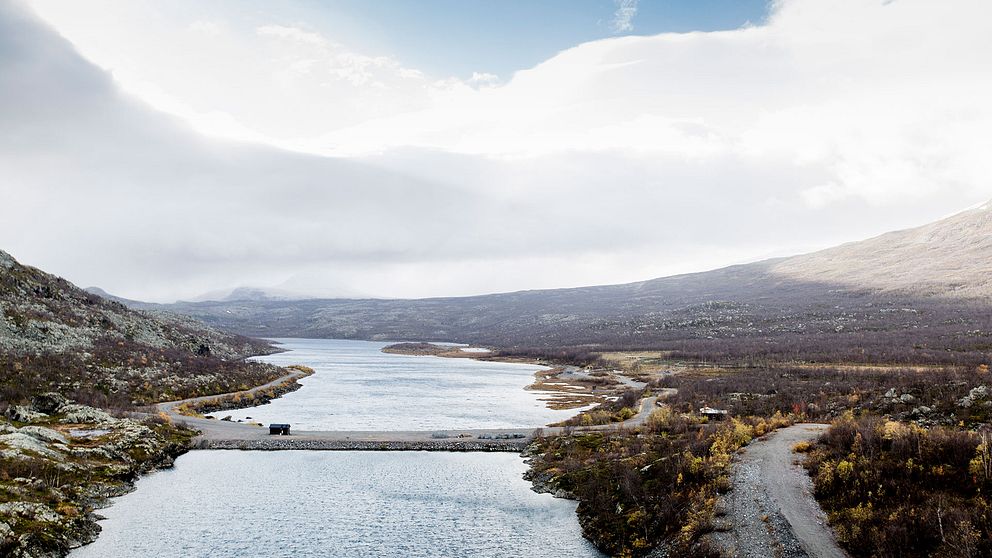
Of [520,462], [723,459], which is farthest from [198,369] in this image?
[723,459]

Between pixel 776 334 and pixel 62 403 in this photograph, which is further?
pixel 776 334

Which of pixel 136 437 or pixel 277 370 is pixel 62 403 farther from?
pixel 277 370

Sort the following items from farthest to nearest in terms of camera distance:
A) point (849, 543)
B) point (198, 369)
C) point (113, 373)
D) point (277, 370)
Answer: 1. point (277, 370)
2. point (198, 369)
3. point (113, 373)
4. point (849, 543)

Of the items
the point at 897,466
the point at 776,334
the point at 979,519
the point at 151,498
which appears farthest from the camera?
the point at 776,334

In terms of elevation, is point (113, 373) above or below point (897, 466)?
above

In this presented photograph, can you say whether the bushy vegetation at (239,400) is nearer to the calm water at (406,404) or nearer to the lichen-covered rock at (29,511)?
the calm water at (406,404)

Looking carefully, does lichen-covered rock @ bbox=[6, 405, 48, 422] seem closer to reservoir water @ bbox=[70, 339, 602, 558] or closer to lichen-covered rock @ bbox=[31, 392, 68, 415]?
lichen-covered rock @ bbox=[31, 392, 68, 415]

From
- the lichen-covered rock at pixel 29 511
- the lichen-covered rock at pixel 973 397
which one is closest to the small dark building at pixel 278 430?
the lichen-covered rock at pixel 29 511
